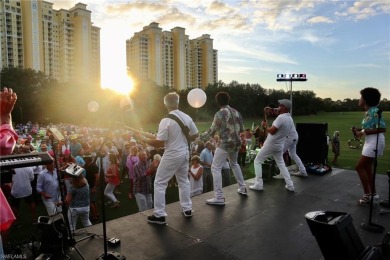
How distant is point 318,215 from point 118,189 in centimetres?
882

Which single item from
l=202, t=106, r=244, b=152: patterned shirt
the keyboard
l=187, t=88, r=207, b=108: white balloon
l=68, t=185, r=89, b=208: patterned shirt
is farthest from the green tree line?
the keyboard

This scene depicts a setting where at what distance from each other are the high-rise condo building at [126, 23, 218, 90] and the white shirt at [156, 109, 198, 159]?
88168 millimetres

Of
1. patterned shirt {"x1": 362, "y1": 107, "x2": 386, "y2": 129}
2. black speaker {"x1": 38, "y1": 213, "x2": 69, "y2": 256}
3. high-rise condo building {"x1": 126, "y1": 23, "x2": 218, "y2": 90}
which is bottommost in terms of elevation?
black speaker {"x1": 38, "y1": 213, "x2": 69, "y2": 256}

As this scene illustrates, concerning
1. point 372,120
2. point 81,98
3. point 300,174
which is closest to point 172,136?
point 372,120

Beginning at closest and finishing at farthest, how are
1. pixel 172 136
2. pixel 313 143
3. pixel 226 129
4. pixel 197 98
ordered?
1. pixel 172 136
2. pixel 226 129
3. pixel 313 143
4. pixel 197 98

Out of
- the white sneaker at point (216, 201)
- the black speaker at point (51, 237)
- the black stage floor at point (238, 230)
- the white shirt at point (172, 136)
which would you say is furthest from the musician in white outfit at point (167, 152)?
the black speaker at point (51, 237)

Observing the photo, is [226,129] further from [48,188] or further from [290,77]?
[290,77]

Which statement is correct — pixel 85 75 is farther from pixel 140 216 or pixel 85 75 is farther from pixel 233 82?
pixel 140 216

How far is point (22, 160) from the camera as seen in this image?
7.76ft

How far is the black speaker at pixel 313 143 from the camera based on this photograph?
28.9ft

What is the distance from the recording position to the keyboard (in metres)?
2.21

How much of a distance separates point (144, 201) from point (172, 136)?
10.7 ft

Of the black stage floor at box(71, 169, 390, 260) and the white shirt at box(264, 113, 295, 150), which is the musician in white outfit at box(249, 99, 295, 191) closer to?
the white shirt at box(264, 113, 295, 150)

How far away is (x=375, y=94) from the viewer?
5078 mm
